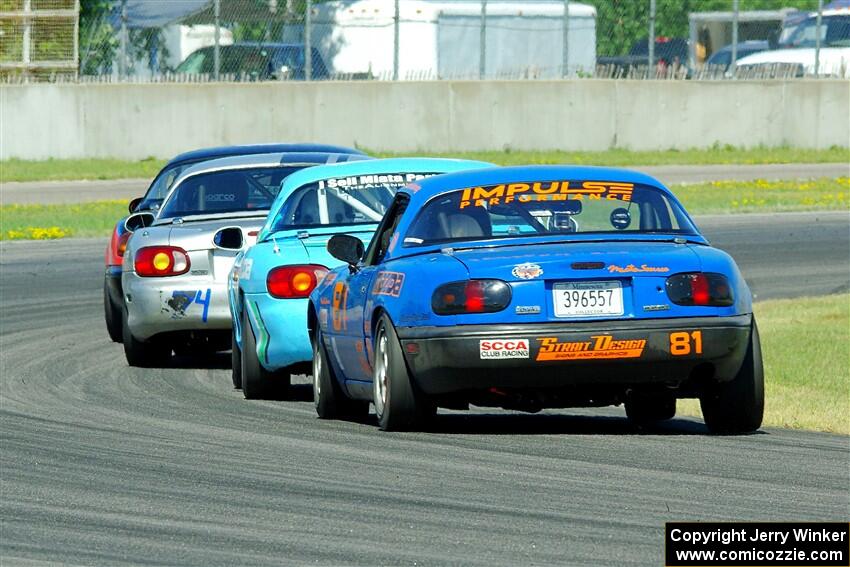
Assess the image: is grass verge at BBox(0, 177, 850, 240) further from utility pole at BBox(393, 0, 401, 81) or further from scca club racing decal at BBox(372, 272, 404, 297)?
scca club racing decal at BBox(372, 272, 404, 297)

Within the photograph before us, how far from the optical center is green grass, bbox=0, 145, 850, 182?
34.5 meters

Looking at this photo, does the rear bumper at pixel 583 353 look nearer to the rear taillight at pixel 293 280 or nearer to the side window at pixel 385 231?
the side window at pixel 385 231

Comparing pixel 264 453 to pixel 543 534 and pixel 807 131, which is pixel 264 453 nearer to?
pixel 543 534

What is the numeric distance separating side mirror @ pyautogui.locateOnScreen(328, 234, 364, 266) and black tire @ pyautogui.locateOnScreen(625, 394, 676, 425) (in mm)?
1574

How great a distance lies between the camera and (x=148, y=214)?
14094 millimetres

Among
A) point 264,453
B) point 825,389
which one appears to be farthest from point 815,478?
point 825,389

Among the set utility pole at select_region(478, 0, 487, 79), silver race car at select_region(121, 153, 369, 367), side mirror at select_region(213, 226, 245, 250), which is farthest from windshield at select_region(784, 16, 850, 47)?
side mirror at select_region(213, 226, 245, 250)

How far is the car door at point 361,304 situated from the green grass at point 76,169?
2453cm

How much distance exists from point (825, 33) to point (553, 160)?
800cm

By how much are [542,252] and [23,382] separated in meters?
4.97

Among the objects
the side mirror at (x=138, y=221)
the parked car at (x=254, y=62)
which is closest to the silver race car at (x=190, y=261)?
the side mirror at (x=138, y=221)

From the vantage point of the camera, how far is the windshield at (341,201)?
1117 cm

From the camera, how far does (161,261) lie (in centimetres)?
1267

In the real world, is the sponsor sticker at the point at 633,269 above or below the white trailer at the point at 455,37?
below
